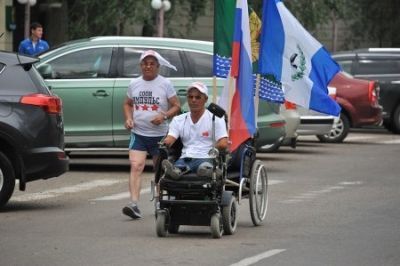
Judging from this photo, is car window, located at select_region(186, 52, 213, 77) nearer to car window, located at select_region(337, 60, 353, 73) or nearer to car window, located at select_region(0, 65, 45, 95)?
car window, located at select_region(0, 65, 45, 95)

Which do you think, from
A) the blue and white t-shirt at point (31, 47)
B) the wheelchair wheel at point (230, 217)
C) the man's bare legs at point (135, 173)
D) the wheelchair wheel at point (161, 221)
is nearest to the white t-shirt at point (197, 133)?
the wheelchair wheel at point (230, 217)

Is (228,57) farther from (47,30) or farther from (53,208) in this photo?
(47,30)

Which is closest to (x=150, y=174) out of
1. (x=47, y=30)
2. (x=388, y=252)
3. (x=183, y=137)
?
(x=183, y=137)

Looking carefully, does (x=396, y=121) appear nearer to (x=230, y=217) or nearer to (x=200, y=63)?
(x=200, y=63)

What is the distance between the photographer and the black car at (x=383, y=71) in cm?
2716

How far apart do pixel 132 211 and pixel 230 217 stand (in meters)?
1.50

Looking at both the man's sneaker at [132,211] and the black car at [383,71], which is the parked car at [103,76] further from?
the black car at [383,71]

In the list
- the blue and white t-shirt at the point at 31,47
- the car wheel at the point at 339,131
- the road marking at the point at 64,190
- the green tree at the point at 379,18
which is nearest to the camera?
the road marking at the point at 64,190

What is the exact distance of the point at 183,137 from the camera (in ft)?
36.4

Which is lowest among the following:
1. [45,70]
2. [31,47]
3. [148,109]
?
[148,109]

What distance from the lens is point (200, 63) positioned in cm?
1705

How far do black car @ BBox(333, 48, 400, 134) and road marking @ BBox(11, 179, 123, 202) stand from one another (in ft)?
39.6

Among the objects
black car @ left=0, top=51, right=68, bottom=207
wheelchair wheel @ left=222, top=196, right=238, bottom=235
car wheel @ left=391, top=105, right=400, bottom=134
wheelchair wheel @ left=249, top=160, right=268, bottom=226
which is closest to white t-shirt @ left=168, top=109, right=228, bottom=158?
wheelchair wheel @ left=222, top=196, right=238, bottom=235

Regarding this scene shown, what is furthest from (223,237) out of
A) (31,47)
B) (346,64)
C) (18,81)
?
(346,64)
